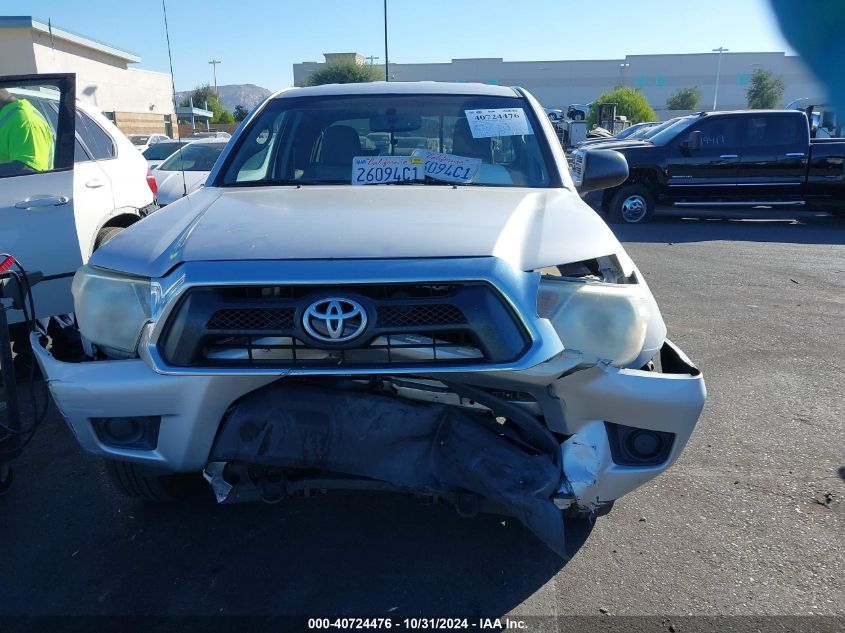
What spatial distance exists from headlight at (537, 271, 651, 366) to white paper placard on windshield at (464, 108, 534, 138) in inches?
60.9

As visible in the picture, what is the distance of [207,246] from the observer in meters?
2.38

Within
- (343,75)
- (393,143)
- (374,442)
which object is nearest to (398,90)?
(393,143)

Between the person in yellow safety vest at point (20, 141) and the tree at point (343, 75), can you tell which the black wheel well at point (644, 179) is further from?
the tree at point (343, 75)

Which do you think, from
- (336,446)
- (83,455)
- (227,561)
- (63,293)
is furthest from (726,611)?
(63,293)

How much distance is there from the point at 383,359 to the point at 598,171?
2.15 meters

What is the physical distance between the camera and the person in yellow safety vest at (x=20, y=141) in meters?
4.45

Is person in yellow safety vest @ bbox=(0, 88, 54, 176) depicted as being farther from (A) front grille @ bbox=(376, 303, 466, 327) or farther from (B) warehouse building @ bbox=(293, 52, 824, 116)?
(B) warehouse building @ bbox=(293, 52, 824, 116)

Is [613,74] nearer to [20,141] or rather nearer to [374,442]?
[20,141]

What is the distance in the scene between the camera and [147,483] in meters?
2.94

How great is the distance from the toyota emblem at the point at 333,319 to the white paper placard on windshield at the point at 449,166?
1442 mm

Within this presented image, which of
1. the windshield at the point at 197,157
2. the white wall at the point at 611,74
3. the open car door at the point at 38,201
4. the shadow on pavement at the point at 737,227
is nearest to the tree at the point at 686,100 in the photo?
the white wall at the point at 611,74

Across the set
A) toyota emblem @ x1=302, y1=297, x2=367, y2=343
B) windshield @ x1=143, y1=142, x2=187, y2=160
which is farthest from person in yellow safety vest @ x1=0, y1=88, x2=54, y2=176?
windshield @ x1=143, y1=142, x2=187, y2=160

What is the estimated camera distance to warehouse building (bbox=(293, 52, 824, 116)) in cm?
6944

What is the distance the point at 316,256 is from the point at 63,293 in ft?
9.21
